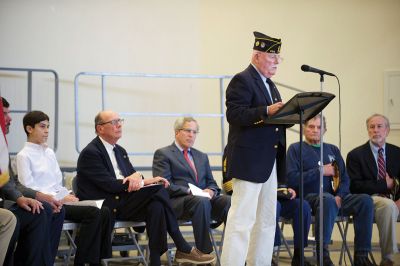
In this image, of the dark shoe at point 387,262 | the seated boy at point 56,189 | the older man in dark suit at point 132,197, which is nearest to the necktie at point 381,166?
the dark shoe at point 387,262

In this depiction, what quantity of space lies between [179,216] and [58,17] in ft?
8.93

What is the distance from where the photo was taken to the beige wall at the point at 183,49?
7.20 m

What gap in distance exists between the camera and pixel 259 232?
4.48 metres

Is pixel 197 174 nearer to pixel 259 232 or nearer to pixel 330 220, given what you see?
pixel 330 220

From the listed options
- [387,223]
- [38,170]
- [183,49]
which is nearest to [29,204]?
[38,170]

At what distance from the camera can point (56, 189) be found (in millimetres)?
5328

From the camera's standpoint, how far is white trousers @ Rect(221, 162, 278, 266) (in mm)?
4316

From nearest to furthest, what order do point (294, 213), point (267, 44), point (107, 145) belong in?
point (267, 44) → point (107, 145) → point (294, 213)

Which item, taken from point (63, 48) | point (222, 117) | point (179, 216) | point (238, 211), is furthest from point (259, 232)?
point (63, 48)

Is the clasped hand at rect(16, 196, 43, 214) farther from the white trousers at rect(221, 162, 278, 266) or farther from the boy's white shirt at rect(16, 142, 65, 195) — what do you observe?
the white trousers at rect(221, 162, 278, 266)

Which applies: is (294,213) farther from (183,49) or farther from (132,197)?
(183,49)

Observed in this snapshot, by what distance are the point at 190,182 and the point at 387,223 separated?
1.70 meters

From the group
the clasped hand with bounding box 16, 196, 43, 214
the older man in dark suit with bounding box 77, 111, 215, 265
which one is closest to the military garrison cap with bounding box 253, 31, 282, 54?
the older man in dark suit with bounding box 77, 111, 215, 265

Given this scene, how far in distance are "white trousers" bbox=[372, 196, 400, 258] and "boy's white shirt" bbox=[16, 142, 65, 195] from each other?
2656 millimetres
